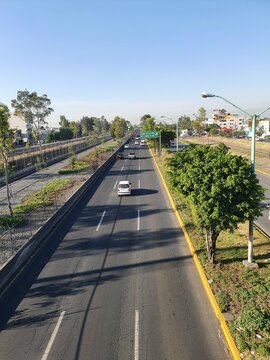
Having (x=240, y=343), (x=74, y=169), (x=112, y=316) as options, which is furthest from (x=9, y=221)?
(x=74, y=169)

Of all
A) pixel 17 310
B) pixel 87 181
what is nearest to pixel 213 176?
pixel 17 310

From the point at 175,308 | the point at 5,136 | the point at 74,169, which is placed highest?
the point at 5,136

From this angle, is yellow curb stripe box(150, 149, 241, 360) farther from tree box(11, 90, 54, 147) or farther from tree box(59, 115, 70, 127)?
tree box(59, 115, 70, 127)

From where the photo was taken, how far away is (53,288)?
46.1ft

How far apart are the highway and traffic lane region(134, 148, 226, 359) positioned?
3 cm

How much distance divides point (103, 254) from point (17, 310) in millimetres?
5903

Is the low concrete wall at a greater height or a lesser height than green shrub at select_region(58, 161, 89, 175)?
lesser

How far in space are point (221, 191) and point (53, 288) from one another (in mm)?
8329

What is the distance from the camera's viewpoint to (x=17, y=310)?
491 inches

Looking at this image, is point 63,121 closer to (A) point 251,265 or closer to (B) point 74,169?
(B) point 74,169

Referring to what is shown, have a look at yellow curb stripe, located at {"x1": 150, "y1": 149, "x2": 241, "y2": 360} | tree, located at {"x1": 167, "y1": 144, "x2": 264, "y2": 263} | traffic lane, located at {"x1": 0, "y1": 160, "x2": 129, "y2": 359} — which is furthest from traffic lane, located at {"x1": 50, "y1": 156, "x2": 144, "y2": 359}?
tree, located at {"x1": 167, "y1": 144, "x2": 264, "y2": 263}

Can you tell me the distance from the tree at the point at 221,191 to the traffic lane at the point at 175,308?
7.53 ft

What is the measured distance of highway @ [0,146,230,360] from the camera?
1016 centimetres

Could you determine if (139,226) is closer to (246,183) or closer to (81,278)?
(81,278)
